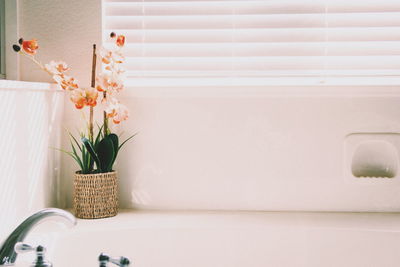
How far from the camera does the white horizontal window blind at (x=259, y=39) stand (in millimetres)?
1655

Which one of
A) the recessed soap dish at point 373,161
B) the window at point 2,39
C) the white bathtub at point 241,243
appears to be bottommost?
the white bathtub at point 241,243

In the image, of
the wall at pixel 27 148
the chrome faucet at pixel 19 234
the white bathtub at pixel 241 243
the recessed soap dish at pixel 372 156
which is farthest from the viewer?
the recessed soap dish at pixel 372 156

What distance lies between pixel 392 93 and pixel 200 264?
882mm

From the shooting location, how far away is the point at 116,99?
5.15 ft

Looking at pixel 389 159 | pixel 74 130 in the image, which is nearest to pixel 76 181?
pixel 74 130

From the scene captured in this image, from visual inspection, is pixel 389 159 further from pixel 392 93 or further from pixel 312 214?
pixel 312 214

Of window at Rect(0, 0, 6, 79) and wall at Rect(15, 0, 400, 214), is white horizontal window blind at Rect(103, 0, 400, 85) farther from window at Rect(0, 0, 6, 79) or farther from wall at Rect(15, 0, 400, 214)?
window at Rect(0, 0, 6, 79)

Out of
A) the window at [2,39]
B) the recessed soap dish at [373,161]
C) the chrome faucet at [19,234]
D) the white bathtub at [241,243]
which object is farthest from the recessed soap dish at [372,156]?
the window at [2,39]

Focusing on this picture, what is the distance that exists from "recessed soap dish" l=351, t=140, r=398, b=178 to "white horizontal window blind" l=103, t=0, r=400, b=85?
0.24 meters

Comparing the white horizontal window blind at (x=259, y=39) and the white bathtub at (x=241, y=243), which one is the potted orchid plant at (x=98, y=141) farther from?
the white horizontal window blind at (x=259, y=39)

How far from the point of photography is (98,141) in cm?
155

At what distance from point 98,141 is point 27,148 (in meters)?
0.23

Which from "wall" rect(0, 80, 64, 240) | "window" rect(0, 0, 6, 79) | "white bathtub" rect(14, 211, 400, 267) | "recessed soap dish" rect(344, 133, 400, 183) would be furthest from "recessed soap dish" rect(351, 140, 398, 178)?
"window" rect(0, 0, 6, 79)

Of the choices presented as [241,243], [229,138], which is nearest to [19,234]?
[241,243]
